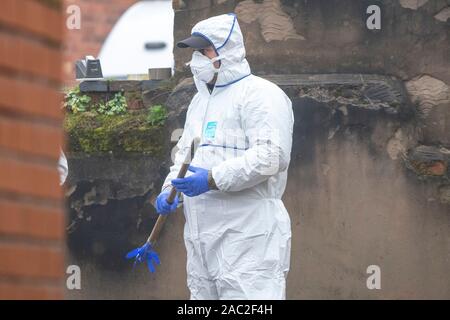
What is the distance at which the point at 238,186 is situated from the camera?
5.46m

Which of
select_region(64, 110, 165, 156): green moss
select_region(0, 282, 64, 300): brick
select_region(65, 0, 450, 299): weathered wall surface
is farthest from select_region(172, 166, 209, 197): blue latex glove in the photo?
select_region(0, 282, 64, 300): brick

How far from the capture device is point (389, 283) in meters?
6.75

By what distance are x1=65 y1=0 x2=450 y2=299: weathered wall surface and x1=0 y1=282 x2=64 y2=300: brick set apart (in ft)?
13.6

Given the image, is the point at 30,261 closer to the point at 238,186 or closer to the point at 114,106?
the point at 238,186

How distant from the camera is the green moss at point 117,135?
23.3 feet

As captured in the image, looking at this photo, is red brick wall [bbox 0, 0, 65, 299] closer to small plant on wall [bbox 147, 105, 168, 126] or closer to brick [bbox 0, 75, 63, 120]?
brick [bbox 0, 75, 63, 120]

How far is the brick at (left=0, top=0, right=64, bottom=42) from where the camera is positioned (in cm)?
258

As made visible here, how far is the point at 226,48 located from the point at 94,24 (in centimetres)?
1027

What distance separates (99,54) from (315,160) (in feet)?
28.3

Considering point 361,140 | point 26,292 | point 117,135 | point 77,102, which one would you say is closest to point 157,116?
point 117,135

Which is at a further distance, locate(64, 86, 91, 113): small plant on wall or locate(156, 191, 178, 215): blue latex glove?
locate(64, 86, 91, 113): small plant on wall
